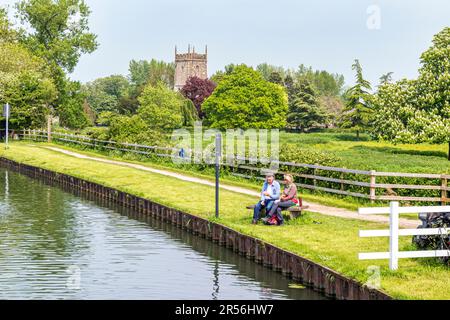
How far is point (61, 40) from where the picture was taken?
109 metres

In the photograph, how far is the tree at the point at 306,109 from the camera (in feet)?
423

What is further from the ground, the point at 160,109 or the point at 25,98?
the point at 25,98

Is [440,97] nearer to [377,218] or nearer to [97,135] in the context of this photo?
[97,135]

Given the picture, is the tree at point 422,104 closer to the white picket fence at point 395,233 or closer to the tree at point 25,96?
the tree at point 25,96

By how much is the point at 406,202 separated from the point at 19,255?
14.4 meters

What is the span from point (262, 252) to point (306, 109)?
108m

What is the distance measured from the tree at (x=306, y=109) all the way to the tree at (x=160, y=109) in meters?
18.9

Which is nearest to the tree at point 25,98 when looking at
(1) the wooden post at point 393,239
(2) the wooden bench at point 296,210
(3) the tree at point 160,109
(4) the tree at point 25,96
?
(4) the tree at point 25,96

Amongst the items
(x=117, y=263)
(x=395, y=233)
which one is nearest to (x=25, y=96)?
(x=117, y=263)

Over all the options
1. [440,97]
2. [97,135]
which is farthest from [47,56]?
[440,97]

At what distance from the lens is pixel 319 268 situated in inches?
741

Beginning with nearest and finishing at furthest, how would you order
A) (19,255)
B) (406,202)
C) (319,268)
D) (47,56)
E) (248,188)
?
1. (319,268)
2. (19,255)
3. (406,202)
4. (248,188)
5. (47,56)

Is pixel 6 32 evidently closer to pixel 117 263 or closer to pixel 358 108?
pixel 358 108
